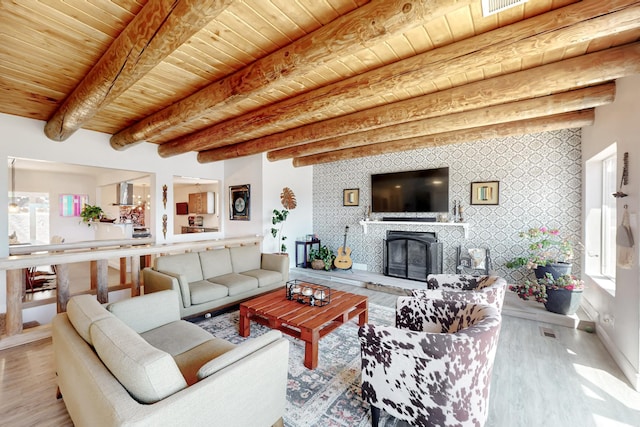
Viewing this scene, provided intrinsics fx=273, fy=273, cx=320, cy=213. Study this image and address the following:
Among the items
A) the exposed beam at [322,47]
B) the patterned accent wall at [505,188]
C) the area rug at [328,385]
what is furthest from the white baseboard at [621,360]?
the exposed beam at [322,47]

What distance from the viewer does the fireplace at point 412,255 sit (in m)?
5.08

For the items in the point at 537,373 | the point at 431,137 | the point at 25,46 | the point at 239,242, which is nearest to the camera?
the point at 25,46

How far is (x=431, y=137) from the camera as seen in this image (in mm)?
4488

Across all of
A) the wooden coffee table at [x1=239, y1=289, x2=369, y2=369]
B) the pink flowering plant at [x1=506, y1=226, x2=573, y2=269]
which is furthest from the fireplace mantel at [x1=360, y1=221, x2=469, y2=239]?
the wooden coffee table at [x1=239, y1=289, x2=369, y2=369]

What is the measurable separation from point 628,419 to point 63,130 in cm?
624

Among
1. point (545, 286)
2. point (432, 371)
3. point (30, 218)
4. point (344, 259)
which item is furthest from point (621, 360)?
point (30, 218)

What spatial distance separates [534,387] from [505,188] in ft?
10.7

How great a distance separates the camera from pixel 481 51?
6.55 feet

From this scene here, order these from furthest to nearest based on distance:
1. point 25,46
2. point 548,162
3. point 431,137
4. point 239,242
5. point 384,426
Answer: point 239,242 → point 431,137 → point 548,162 → point 25,46 → point 384,426

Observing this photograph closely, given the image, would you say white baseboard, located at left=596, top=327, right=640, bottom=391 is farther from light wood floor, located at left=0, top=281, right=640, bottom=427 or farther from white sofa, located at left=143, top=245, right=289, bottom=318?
white sofa, located at left=143, top=245, right=289, bottom=318

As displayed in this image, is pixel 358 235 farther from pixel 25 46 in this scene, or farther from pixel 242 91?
pixel 25 46

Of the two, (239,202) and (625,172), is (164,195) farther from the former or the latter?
(625,172)

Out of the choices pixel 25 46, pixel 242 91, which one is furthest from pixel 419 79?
pixel 25 46

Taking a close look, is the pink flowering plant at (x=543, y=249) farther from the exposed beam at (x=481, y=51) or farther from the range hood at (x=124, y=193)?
the range hood at (x=124, y=193)
